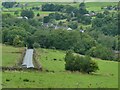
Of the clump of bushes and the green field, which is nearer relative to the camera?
the green field

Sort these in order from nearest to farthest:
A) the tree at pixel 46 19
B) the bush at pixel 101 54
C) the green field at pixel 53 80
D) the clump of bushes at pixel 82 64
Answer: the green field at pixel 53 80 < the clump of bushes at pixel 82 64 < the bush at pixel 101 54 < the tree at pixel 46 19

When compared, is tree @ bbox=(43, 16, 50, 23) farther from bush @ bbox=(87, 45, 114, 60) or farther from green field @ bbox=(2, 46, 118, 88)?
green field @ bbox=(2, 46, 118, 88)

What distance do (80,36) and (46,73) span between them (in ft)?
184

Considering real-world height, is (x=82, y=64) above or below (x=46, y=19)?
above

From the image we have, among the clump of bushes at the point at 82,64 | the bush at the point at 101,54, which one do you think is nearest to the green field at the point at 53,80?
the clump of bushes at the point at 82,64

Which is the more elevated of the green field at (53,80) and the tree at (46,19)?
the green field at (53,80)

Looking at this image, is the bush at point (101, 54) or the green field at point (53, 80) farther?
the bush at point (101, 54)

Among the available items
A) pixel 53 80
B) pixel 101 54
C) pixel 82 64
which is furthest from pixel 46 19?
→ pixel 53 80

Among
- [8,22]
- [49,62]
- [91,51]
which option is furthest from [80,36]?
[49,62]

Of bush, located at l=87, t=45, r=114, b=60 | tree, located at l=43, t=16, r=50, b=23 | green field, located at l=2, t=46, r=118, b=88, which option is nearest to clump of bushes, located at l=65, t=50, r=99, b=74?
green field, located at l=2, t=46, r=118, b=88

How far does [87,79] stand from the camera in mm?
40250

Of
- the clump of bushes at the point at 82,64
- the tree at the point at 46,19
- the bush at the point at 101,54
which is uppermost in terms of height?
the clump of bushes at the point at 82,64

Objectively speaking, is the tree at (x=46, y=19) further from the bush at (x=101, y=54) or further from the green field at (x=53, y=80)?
the green field at (x=53, y=80)

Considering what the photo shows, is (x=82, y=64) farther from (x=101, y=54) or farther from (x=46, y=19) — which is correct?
(x=46, y=19)
